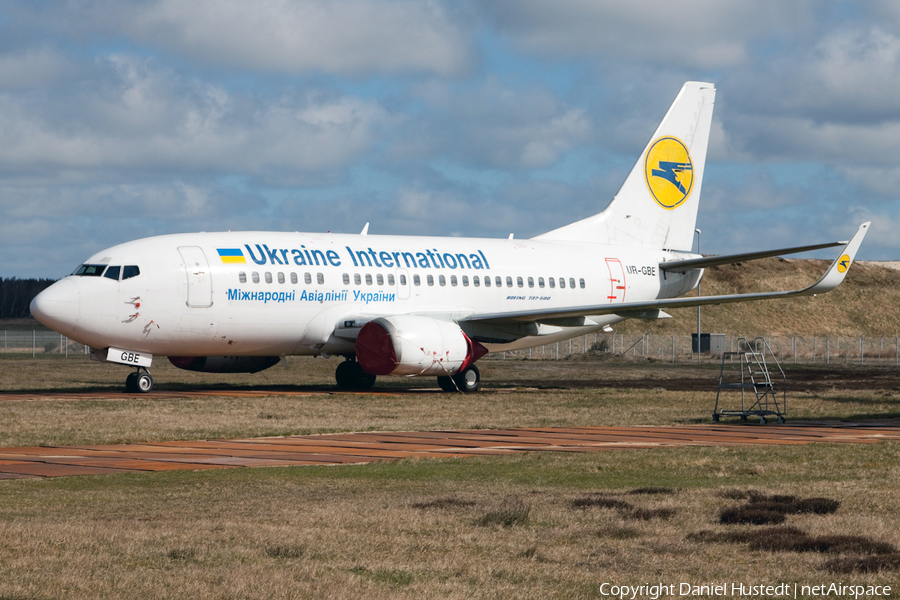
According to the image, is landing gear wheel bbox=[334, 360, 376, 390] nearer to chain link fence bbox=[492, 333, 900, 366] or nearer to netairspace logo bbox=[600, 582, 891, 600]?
netairspace logo bbox=[600, 582, 891, 600]

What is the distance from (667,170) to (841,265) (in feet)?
37.7

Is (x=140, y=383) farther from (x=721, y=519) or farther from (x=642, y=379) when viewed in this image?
(x=721, y=519)

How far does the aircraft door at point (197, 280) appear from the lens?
26.8 meters

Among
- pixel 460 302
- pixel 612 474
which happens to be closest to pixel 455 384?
pixel 460 302

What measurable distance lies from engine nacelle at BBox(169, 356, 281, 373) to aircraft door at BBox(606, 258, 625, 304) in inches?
427

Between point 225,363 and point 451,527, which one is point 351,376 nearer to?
point 225,363

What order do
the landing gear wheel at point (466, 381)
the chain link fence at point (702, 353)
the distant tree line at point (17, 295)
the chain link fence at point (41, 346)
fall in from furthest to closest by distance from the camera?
the distant tree line at point (17, 295) → the chain link fence at point (41, 346) → the chain link fence at point (702, 353) → the landing gear wheel at point (466, 381)

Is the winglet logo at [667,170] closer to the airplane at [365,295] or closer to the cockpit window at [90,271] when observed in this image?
the airplane at [365,295]

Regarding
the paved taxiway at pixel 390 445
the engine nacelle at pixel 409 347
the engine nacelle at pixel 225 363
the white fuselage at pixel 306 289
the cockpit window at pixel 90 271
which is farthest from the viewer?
the engine nacelle at pixel 225 363

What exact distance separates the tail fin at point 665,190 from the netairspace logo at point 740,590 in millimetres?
29213

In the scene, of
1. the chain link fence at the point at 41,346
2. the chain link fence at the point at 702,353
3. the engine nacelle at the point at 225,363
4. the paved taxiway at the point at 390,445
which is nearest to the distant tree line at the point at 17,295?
the chain link fence at the point at 41,346

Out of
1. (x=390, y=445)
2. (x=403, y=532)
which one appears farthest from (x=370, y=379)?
(x=403, y=532)

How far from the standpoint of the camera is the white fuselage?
26281 millimetres

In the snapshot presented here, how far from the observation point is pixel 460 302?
31422 millimetres
